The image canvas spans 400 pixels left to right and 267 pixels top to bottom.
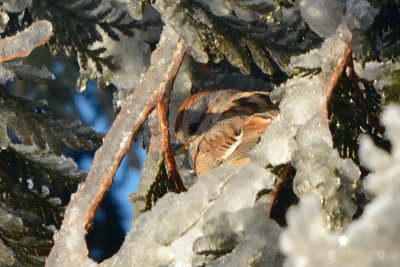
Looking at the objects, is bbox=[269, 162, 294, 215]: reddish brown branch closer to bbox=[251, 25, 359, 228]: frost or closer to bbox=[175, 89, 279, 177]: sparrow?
bbox=[251, 25, 359, 228]: frost

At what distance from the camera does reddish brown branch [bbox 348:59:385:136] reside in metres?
0.40

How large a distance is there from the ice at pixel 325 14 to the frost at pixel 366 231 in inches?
7.8

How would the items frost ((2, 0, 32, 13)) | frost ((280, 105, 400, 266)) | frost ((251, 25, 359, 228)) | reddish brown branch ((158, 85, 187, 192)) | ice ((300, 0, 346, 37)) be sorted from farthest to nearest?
1. frost ((2, 0, 32, 13))
2. reddish brown branch ((158, 85, 187, 192))
3. ice ((300, 0, 346, 37))
4. frost ((251, 25, 359, 228))
5. frost ((280, 105, 400, 266))

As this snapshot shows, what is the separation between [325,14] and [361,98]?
90 mm

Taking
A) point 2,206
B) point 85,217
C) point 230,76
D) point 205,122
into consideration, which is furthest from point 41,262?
point 230,76

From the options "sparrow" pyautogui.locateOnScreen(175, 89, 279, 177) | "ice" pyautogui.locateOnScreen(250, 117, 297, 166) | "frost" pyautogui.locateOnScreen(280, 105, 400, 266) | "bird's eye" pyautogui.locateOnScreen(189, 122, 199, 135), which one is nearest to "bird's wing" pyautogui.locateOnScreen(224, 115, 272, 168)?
"sparrow" pyautogui.locateOnScreen(175, 89, 279, 177)

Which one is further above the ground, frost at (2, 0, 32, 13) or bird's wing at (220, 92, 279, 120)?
frost at (2, 0, 32, 13)

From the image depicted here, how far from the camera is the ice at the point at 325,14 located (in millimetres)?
436

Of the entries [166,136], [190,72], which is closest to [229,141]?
[166,136]

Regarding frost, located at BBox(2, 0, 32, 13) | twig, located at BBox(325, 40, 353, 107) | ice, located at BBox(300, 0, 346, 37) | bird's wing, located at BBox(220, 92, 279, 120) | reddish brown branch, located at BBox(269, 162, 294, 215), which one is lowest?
bird's wing, located at BBox(220, 92, 279, 120)

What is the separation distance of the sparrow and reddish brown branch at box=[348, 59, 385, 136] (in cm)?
22

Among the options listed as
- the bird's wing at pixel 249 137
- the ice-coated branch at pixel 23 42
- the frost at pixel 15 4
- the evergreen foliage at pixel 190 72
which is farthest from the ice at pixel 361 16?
the frost at pixel 15 4

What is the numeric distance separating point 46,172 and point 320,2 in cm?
50

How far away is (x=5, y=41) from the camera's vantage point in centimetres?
54
